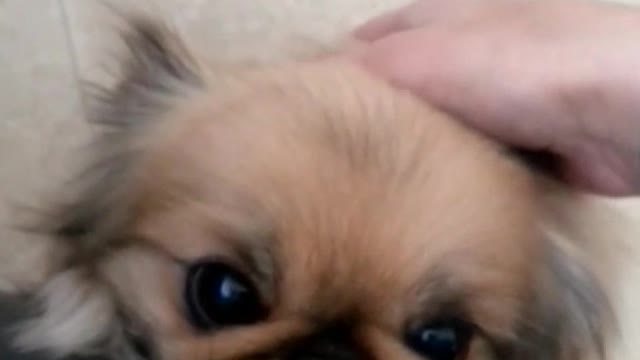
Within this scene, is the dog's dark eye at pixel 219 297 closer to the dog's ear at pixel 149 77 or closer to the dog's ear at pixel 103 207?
the dog's ear at pixel 103 207

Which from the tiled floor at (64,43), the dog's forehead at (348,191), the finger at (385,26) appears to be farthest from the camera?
the tiled floor at (64,43)

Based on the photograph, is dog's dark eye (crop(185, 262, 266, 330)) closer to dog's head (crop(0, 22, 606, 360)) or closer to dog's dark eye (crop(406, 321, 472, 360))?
dog's head (crop(0, 22, 606, 360))

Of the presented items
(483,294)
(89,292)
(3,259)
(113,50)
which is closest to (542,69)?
(483,294)

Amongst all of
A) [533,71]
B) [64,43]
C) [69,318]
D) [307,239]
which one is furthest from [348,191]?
[64,43]

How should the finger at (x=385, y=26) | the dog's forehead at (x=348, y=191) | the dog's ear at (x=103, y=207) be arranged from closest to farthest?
the dog's forehead at (x=348, y=191) < the dog's ear at (x=103, y=207) < the finger at (x=385, y=26)

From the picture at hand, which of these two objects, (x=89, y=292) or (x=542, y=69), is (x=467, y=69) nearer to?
(x=542, y=69)

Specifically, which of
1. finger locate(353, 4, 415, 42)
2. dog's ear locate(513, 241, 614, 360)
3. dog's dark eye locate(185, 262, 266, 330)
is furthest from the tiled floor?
dog's dark eye locate(185, 262, 266, 330)

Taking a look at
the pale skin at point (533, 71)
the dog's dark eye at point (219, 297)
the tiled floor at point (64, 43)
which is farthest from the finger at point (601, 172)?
the tiled floor at point (64, 43)

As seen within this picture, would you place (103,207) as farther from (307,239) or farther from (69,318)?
(307,239)
